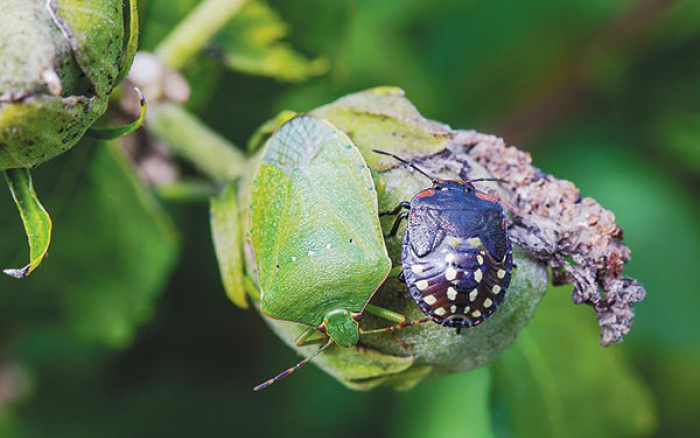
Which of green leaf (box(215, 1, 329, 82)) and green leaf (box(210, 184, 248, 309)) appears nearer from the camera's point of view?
green leaf (box(210, 184, 248, 309))

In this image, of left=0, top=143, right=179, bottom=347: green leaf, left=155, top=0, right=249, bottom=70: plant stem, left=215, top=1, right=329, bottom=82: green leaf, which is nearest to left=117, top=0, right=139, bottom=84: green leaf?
left=155, top=0, right=249, bottom=70: plant stem

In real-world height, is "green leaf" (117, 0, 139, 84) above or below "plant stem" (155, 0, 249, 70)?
above

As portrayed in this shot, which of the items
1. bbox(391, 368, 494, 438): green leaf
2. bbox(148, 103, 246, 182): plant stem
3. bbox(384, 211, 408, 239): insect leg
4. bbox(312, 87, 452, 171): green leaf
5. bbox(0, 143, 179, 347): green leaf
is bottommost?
bbox(391, 368, 494, 438): green leaf

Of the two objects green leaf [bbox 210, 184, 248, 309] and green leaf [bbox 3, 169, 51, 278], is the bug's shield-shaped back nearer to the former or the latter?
green leaf [bbox 210, 184, 248, 309]

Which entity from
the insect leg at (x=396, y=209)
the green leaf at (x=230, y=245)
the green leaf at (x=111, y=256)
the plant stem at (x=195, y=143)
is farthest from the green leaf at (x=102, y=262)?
the insect leg at (x=396, y=209)

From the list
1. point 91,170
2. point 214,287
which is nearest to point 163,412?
point 214,287

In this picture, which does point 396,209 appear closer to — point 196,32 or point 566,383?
point 196,32
